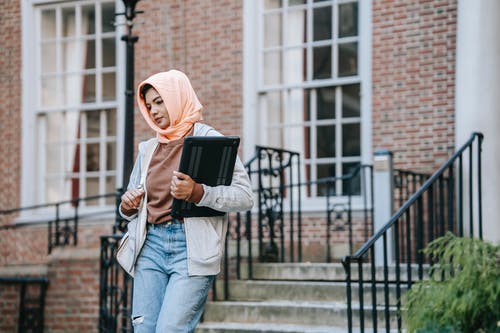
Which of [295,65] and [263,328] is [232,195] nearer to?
[263,328]

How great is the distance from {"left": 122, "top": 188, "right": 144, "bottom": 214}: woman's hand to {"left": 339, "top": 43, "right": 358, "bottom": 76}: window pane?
19.4 ft

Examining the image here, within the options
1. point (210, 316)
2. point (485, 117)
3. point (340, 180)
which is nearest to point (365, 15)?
point (340, 180)

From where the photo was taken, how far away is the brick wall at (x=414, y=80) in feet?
29.0

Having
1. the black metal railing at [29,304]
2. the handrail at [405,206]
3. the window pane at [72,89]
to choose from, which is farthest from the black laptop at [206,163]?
the window pane at [72,89]

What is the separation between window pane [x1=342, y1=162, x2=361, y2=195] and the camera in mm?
9391

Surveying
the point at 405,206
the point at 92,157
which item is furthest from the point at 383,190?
the point at 92,157

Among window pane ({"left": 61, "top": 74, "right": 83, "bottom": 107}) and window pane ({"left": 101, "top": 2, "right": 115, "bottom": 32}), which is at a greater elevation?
window pane ({"left": 101, "top": 2, "right": 115, "bottom": 32})

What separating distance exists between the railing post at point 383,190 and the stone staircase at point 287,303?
728 mm

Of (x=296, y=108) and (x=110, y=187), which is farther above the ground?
(x=296, y=108)

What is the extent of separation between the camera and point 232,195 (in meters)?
3.89

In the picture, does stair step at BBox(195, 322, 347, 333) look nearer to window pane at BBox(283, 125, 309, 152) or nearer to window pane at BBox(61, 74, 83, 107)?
window pane at BBox(283, 125, 309, 152)

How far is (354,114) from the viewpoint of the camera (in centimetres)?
956

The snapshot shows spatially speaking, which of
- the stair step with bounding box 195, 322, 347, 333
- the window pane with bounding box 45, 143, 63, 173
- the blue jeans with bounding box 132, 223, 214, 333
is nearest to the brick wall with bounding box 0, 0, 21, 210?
the window pane with bounding box 45, 143, 63, 173

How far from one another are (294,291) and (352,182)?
8.11 feet
